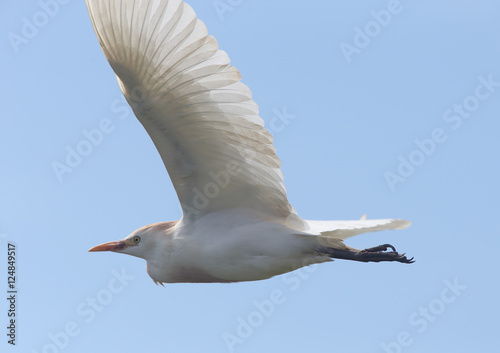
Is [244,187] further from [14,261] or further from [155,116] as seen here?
[14,261]

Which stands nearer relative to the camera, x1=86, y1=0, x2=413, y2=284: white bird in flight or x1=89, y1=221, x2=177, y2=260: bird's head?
x1=86, y1=0, x2=413, y2=284: white bird in flight

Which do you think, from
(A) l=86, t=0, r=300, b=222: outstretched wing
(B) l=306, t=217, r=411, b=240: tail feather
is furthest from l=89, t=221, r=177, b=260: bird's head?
(B) l=306, t=217, r=411, b=240: tail feather

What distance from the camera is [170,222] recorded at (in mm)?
7715

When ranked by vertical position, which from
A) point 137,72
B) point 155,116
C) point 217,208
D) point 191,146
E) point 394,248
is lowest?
point 394,248

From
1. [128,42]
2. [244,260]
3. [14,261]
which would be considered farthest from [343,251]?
[14,261]

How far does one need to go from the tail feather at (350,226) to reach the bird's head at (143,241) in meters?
1.55

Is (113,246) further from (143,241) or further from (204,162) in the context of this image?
(204,162)

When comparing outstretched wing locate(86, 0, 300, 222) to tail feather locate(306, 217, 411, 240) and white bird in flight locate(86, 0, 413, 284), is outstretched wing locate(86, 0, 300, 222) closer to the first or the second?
white bird in flight locate(86, 0, 413, 284)

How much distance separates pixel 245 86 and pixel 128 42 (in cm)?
108

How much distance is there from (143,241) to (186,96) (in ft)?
6.86

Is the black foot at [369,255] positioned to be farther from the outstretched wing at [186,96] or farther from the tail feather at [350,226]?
the outstretched wing at [186,96]

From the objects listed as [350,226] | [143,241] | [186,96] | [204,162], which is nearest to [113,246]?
[143,241]

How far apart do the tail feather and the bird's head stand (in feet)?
5.08

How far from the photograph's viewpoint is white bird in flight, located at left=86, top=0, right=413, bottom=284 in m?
6.13
